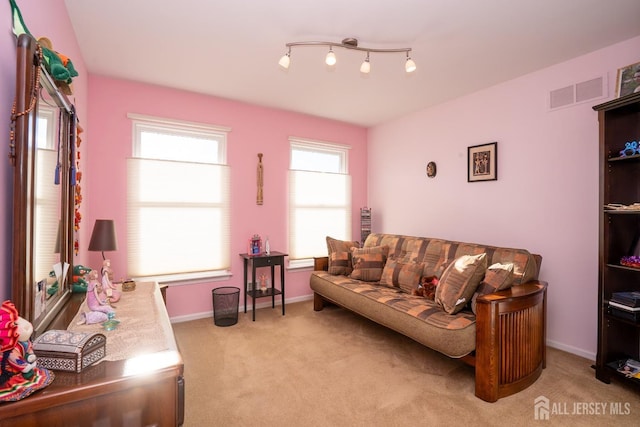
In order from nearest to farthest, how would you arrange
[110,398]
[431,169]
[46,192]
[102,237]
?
1. [110,398]
2. [46,192]
3. [102,237]
4. [431,169]

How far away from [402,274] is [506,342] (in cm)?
124

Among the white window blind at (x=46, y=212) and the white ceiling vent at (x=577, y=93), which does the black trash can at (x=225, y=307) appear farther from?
the white ceiling vent at (x=577, y=93)

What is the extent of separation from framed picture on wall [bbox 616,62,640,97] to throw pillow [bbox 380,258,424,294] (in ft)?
6.98

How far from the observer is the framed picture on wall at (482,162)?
336cm

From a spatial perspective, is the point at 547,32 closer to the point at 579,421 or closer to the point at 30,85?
the point at 579,421

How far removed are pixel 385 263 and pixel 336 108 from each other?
208 centimetres

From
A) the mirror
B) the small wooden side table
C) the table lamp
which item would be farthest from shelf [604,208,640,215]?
the table lamp

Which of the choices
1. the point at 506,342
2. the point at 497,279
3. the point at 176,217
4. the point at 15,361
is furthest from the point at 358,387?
the point at 176,217

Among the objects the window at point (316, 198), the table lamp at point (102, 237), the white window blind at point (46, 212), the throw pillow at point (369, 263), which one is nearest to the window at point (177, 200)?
the table lamp at point (102, 237)

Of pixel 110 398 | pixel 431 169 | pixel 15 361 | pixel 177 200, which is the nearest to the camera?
pixel 15 361

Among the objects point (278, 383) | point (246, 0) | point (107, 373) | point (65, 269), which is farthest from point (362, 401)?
point (246, 0)

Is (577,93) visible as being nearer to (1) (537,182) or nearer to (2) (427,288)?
(1) (537,182)

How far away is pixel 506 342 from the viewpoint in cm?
219

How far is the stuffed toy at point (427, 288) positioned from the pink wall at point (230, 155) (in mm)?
1803
